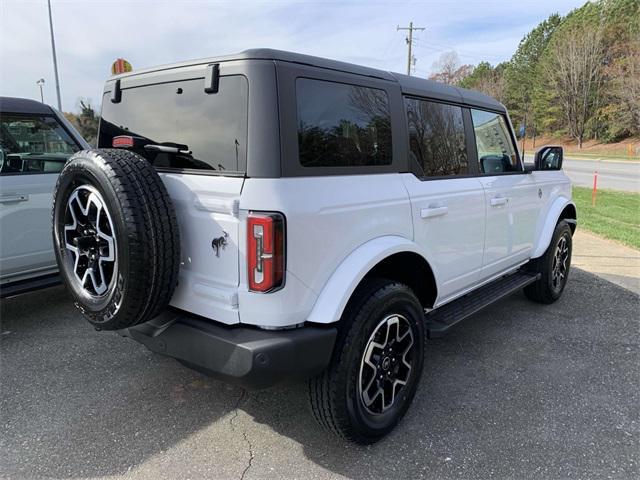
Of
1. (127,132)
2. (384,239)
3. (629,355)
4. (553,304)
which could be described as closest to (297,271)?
(384,239)

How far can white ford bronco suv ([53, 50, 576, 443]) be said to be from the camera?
7.13 feet

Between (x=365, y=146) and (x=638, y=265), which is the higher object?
(x=365, y=146)

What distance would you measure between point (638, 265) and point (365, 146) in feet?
19.0

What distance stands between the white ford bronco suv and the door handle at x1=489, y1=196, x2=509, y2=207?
2.22 ft

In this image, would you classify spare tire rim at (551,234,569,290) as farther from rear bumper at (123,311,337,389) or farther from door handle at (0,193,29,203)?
door handle at (0,193,29,203)

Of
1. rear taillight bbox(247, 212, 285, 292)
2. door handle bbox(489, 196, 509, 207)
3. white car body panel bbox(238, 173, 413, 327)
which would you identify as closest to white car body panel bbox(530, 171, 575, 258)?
door handle bbox(489, 196, 509, 207)

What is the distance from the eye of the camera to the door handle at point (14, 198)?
4.12 metres

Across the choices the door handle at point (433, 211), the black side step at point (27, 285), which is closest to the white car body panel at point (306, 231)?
the door handle at point (433, 211)

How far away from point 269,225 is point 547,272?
3.69m

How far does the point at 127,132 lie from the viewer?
114 inches

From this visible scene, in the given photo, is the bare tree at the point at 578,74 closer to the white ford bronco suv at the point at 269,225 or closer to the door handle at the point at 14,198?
the white ford bronco suv at the point at 269,225

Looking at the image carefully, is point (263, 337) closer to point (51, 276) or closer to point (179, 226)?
point (179, 226)

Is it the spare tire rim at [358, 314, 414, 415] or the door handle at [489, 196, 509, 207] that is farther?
the door handle at [489, 196, 509, 207]

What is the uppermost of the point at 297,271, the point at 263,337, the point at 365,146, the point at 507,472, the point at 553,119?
the point at 553,119
